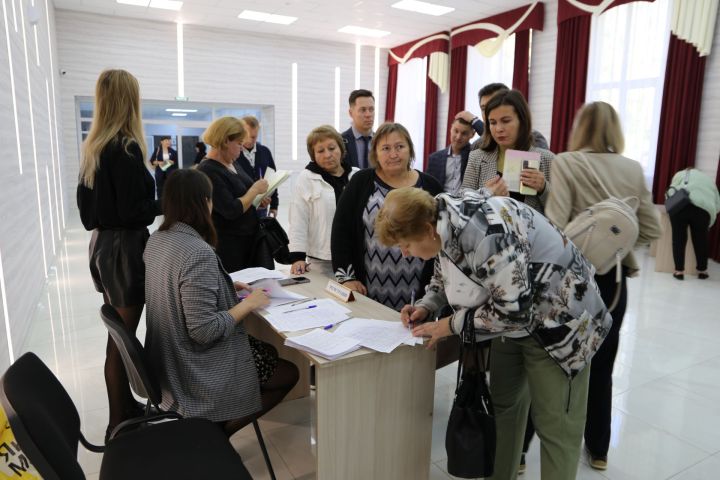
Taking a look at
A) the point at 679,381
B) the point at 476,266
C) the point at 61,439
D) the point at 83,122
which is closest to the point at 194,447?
the point at 61,439

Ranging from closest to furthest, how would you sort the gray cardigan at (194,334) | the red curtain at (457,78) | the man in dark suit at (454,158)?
the gray cardigan at (194,334) < the man in dark suit at (454,158) < the red curtain at (457,78)

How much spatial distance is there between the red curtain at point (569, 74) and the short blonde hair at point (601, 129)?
631 cm

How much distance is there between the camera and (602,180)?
1939mm

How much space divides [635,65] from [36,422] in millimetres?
7951

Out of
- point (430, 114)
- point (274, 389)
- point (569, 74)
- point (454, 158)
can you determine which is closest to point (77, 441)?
point (274, 389)

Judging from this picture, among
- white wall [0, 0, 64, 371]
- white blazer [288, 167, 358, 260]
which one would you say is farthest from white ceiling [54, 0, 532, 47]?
white blazer [288, 167, 358, 260]

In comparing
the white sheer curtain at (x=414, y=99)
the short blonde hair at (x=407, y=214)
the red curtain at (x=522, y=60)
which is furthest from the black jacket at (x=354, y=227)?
the white sheer curtain at (x=414, y=99)

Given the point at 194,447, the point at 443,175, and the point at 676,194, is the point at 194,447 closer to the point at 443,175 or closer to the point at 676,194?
the point at 443,175

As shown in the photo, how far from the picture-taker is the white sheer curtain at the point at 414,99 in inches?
446

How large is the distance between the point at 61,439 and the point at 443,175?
3137mm

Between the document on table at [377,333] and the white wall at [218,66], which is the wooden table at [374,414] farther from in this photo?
the white wall at [218,66]

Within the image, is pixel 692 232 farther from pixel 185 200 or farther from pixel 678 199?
pixel 185 200

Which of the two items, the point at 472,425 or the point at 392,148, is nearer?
the point at 472,425

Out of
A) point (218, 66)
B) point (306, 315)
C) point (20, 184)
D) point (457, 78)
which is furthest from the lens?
point (218, 66)
